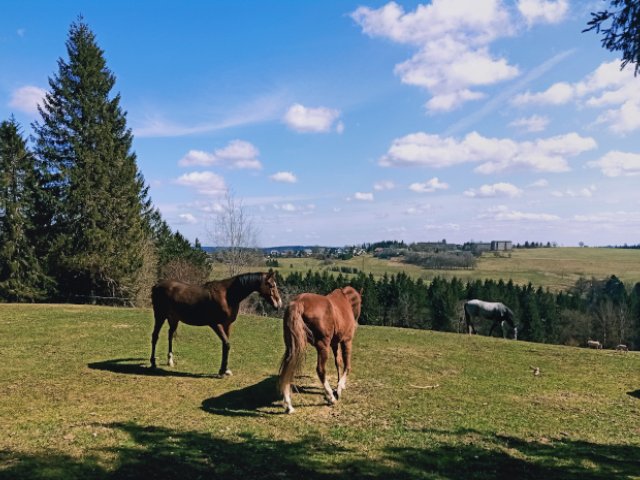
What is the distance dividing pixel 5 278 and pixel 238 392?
30556 millimetres

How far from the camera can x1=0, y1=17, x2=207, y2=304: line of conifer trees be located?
3081cm

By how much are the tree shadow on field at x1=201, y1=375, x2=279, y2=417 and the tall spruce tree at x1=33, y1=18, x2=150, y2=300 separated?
83.9 ft

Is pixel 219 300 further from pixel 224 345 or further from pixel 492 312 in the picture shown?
pixel 492 312

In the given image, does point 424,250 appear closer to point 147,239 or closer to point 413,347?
point 147,239

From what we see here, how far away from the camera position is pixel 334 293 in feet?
32.3

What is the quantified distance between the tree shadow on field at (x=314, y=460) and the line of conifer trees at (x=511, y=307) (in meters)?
53.0

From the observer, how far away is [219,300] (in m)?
10.5

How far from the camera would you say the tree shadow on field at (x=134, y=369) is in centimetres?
1030

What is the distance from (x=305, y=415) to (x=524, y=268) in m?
161

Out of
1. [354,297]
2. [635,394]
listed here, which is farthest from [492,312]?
[354,297]

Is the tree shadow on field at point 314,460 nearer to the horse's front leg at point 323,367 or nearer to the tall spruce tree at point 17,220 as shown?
the horse's front leg at point 323,367

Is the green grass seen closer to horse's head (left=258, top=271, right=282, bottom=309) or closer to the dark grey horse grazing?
horse's head (left=258, top=271, right=282, bottom=309)

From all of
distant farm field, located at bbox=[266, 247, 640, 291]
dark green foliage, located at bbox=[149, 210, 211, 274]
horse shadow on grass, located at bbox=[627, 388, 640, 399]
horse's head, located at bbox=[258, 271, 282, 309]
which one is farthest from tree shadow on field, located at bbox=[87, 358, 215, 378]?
distant farm field, located at bbox=[266, 247, 640, 291]

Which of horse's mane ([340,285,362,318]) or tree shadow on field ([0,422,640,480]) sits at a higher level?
horse's mane ([340,285,362,318])
